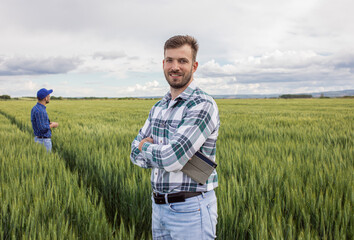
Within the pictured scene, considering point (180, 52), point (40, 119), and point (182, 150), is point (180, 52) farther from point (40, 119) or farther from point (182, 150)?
point (40, 119)

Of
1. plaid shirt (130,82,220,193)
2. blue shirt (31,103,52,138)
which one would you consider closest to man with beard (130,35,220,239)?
plaid shirt (130,82,220,193)

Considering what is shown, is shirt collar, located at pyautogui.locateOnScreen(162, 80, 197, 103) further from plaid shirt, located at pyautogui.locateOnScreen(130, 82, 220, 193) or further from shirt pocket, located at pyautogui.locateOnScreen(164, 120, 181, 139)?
shirt pocket, located at pyautogui.locateOnScreen(164, 120, 181, 139)

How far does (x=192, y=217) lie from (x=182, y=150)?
1.26 feet

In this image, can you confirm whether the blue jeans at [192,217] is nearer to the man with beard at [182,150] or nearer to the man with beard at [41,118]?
the man with beard at [182,150]

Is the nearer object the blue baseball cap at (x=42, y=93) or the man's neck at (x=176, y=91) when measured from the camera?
the man's neck at (x=176, y=91)

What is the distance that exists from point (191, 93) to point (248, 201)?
137cm

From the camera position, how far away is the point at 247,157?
3.60m

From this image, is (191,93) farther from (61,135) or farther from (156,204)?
(61,135)

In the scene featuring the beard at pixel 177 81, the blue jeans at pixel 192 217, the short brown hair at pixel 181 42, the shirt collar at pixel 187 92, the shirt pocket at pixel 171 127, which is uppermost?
the short brown hair at pixel 181 42

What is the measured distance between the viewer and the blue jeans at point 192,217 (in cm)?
133

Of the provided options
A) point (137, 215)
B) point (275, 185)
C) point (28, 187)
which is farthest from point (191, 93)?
point (28, 187)

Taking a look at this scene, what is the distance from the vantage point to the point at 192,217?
1.33 m

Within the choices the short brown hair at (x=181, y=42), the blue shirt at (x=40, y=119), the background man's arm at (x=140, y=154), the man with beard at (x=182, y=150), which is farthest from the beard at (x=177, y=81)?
the blue shirt at (x=40, y=119)

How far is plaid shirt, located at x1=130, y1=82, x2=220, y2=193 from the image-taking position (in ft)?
4.31
